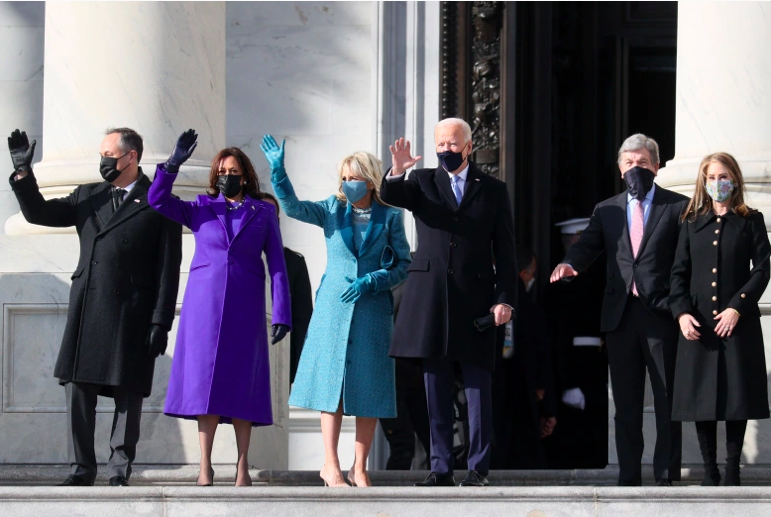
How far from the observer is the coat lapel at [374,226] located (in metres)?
8.95

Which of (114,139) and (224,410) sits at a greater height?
(114,139)

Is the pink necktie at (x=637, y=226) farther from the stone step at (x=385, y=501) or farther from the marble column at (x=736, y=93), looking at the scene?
the stone step at (x=385, y=501)

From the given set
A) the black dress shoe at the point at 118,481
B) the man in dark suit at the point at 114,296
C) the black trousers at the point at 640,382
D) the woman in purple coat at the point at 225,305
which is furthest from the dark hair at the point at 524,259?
the black dress shoe at the point at 118,481

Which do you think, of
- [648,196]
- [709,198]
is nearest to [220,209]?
[648,196]

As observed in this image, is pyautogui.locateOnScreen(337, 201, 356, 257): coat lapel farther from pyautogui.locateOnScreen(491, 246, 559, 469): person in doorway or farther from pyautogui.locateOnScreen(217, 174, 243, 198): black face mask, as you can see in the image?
pyautogui.locateOnScreen(491, 246, 559, 469): person in doorway

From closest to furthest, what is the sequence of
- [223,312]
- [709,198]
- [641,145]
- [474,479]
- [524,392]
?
[474,479]
[223,312]
[709,198]
[641,145]
[524,392]

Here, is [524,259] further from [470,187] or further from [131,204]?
[131,204]

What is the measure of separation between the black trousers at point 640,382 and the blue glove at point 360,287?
137 cm

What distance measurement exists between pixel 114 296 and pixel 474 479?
217 cm

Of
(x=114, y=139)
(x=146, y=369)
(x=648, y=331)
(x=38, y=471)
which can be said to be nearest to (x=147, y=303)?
(x=146, y=369)

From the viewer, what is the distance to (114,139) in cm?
890

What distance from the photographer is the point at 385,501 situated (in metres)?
7.58

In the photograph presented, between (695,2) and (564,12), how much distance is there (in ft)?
15.1

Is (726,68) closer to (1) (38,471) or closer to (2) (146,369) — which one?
(2) (146,369)
